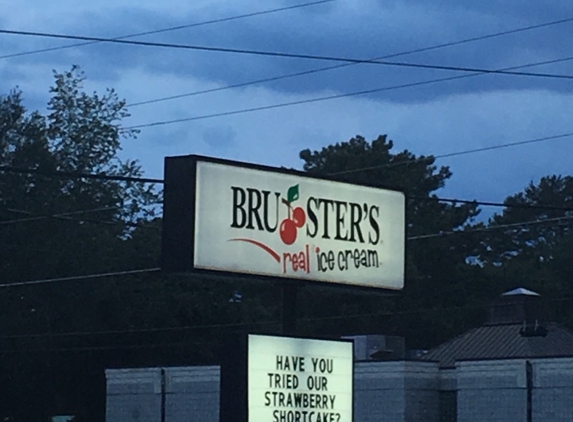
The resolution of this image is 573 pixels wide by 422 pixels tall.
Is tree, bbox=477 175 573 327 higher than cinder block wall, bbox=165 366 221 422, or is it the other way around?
tree, bbox=477 175 573 327

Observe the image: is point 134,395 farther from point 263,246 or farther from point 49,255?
point 263,246

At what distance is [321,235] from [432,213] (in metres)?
75.7

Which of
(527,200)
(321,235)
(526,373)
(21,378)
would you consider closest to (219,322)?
(21,378)

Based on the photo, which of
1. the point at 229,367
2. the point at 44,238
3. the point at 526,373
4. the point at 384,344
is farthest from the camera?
the point at 44,238

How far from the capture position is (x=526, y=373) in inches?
1554

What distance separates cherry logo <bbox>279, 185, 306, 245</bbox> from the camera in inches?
535

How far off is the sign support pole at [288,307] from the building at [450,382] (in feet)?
84.7

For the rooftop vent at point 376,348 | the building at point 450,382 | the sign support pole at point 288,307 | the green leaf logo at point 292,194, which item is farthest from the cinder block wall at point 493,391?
the green leaf logo at point 292,194

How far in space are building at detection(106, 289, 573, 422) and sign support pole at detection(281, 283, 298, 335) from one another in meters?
25.8

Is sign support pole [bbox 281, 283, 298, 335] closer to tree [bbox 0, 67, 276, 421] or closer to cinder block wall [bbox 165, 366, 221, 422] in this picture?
cinder block wall [bbox 165, 366, 221, 422]

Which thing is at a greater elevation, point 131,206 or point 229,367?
point 131,206

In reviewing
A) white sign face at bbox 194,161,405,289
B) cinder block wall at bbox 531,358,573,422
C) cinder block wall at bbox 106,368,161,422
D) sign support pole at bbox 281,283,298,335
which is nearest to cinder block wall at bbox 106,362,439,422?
cinder block wall at bbox 106,368,161,422

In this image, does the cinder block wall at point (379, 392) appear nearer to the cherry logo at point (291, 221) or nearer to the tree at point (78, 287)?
the tree at point (78, 287)

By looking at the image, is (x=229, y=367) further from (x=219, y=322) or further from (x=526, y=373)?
(x=219, y=322)
